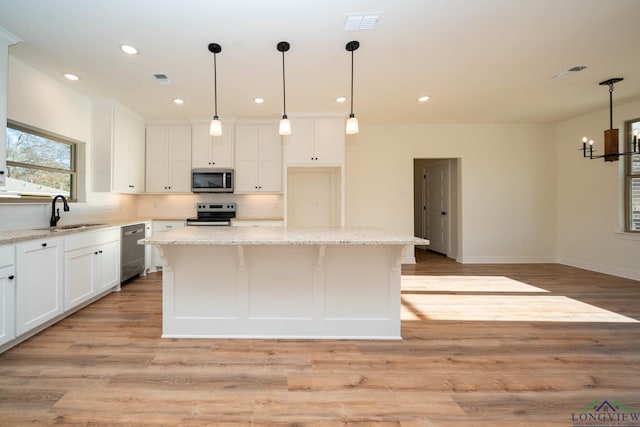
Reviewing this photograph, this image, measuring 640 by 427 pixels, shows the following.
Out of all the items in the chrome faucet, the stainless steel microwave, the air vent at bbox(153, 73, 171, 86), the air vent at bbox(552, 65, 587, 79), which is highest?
the air vent at bbox(552, 65, 587, 79)

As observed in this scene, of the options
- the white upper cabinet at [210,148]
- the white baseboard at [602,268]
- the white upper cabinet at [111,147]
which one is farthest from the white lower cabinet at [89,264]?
the white baseboard at [602,268]

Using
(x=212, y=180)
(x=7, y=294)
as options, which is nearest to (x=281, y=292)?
(x=7, y=294)

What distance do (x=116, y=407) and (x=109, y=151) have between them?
140 inches

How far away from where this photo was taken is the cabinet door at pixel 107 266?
10.6ft

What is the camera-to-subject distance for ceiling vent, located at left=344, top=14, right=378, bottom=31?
2219 millimetres

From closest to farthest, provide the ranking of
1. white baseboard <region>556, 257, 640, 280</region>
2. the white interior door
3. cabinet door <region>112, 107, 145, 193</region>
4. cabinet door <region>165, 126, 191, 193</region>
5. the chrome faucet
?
the chrome faucet < cabinet door <region>112, 107, 145, 193</region> < white baseboard <region>556, 257, 640, 280</region> < cabinet door <region>165, 126, 191, 193</region> < the white interior door

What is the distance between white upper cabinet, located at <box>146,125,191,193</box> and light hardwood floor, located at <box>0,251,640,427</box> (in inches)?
93.8

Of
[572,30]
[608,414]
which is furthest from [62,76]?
[608,414]

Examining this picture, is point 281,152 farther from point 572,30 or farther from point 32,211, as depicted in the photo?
point 572,30

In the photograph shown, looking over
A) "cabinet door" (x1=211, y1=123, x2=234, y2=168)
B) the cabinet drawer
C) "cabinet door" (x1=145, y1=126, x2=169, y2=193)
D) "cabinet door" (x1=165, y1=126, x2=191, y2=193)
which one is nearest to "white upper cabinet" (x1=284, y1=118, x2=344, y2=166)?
"cabinet door" (x1=211, y1=123, x2=234, y2=168)

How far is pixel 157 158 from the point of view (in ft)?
15.8

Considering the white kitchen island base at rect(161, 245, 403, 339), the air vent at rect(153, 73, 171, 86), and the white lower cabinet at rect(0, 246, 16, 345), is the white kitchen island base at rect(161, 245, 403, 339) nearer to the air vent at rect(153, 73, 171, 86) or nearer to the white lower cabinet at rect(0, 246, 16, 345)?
the white lower cabinet at rect(0, 246, 16, 345)

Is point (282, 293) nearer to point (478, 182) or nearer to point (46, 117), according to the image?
point (46, 117)

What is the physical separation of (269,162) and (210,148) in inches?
40.2
